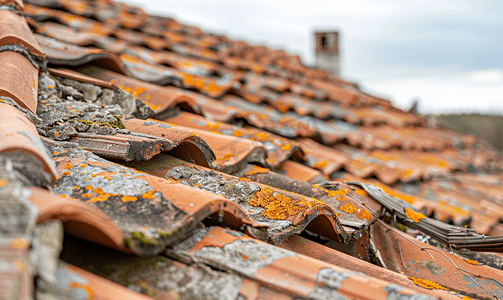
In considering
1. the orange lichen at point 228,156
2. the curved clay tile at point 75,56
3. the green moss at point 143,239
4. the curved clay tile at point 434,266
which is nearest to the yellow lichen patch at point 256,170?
the orange lichen at point 228,156

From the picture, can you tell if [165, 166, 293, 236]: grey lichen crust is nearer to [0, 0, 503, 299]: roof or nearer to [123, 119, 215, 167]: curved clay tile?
[0, 0, 503, 299]: roof

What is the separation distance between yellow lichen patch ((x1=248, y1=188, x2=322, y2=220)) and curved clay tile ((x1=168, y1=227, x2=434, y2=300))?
0.97 ft

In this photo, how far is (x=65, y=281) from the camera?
0.79 metres

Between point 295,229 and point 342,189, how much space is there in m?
0.69

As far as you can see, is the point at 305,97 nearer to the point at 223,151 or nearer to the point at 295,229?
the point at 223,151

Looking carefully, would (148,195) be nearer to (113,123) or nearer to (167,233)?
(167,233)

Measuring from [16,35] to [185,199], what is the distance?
158cm

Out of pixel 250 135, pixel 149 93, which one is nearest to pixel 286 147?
pixel 250 135

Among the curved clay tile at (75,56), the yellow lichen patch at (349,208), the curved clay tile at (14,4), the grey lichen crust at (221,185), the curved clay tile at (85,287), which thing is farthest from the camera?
the curved clay tile at (14,4)

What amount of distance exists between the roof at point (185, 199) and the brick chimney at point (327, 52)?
456 centimetres

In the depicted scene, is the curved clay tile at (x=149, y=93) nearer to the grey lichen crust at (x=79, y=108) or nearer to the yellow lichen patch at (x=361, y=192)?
the grey lichen crust at (x=79, y=108)

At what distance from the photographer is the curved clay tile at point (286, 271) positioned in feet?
3.37

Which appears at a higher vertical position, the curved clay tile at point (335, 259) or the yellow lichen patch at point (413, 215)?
the curved clay tile at point (335, 259)

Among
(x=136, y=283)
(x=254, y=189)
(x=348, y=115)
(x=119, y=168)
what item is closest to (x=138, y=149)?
(x=119, y=168)
